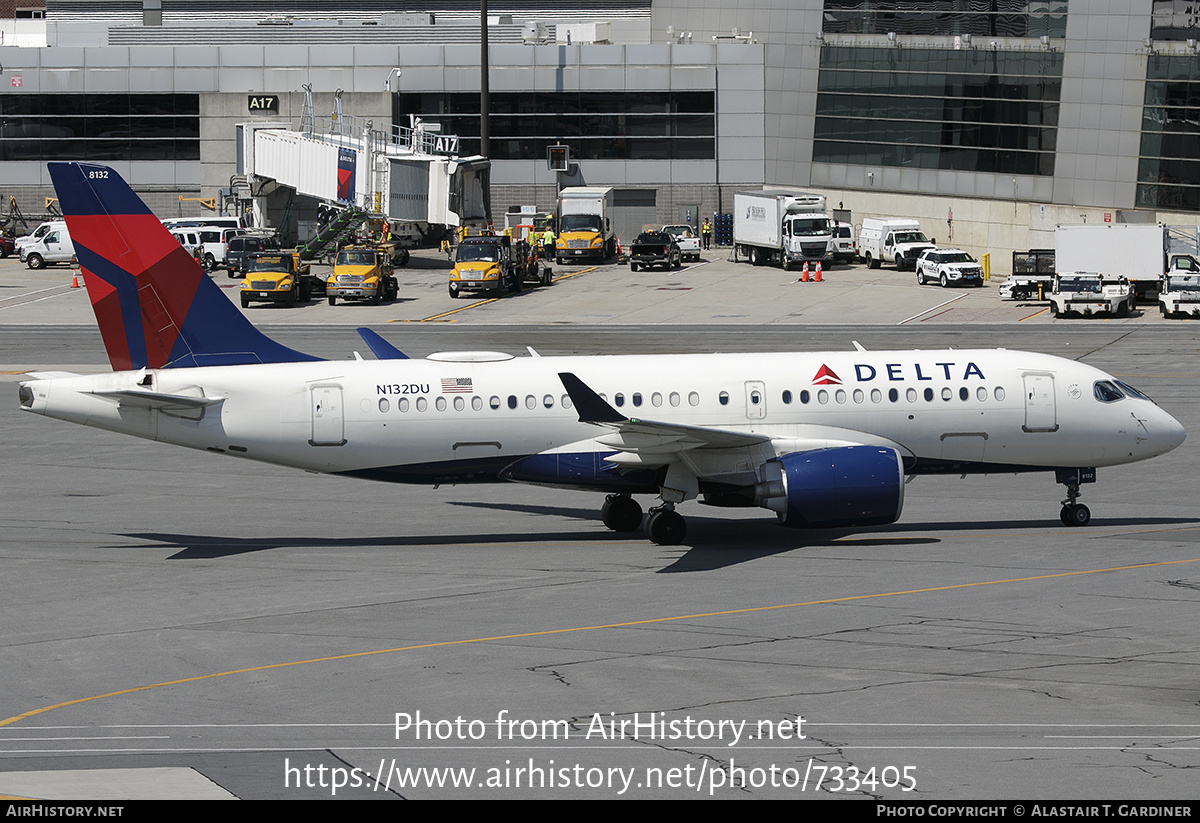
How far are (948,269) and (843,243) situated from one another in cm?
1049

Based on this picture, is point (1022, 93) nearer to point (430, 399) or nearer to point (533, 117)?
point (533, 117)

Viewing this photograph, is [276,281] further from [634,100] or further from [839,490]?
[839,490]

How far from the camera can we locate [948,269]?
8581cm

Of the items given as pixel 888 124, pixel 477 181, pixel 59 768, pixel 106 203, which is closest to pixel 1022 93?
pixel 888 124

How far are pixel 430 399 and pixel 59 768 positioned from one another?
15.4 m

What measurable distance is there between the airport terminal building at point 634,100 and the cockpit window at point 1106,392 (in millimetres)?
65514

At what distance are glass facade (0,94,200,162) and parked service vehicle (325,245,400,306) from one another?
35974 mm

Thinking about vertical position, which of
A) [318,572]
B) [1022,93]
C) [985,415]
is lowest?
[318,572]

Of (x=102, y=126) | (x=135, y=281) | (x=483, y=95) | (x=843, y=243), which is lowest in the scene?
(x=843, y=243)

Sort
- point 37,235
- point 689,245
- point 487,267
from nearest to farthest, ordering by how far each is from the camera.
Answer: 1. point 487,267
2. point 689,245
3. point 37,235

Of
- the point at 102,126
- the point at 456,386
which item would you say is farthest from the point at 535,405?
the point at 102,126

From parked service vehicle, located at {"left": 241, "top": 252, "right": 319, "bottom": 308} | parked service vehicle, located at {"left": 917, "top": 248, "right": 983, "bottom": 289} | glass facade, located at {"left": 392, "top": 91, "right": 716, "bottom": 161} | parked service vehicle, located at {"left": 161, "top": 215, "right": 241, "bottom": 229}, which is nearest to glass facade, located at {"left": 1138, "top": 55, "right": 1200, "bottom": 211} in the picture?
parked service vehicle, located at {"left": 917, "top": 248, "right": 983, "bottom": 289}

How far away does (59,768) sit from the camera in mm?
17172

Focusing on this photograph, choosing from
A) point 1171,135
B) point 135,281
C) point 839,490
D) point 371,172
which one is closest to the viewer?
point 839,490
